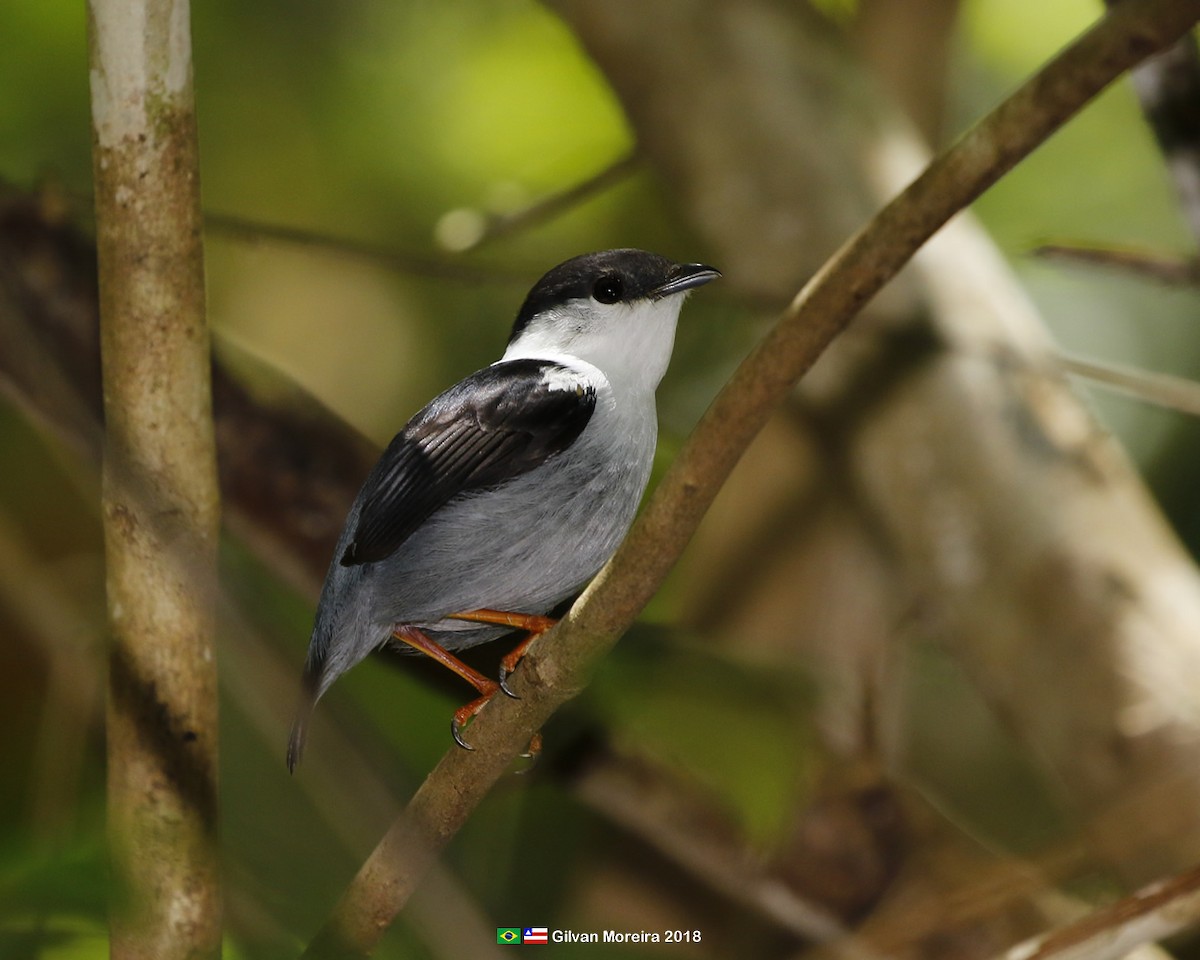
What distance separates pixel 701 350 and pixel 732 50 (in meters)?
0.85

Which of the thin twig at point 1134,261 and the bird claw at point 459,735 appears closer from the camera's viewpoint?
the bird claw at point 459,735

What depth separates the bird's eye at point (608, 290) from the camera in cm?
202

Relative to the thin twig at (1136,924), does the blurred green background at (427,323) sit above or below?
above

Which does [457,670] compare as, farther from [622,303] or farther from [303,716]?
[622,303]

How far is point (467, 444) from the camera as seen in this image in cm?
171

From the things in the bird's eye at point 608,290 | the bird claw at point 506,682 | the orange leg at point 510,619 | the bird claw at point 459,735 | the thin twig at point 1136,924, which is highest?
the bird's eye at point 608,290

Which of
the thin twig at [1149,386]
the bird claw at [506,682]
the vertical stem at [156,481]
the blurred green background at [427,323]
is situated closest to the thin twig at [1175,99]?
the blurred green background at [427,323]

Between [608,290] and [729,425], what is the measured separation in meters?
0.75

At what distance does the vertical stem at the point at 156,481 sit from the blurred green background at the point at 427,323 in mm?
123

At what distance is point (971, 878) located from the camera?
9.98 ft

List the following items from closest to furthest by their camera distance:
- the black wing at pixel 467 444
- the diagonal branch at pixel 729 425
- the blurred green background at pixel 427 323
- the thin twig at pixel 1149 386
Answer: the diagonal branch at pixel 729 425, the black wing at pixel 467 444, the thin twig at pixel 1149 386, the blurred green background at pixel 427 323

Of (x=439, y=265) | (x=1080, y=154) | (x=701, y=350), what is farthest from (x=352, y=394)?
(x=1080, y=154)

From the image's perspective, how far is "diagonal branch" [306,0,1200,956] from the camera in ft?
4.41

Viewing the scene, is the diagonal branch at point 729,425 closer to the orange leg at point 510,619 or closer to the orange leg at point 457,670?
the orange leg at point 457,670
